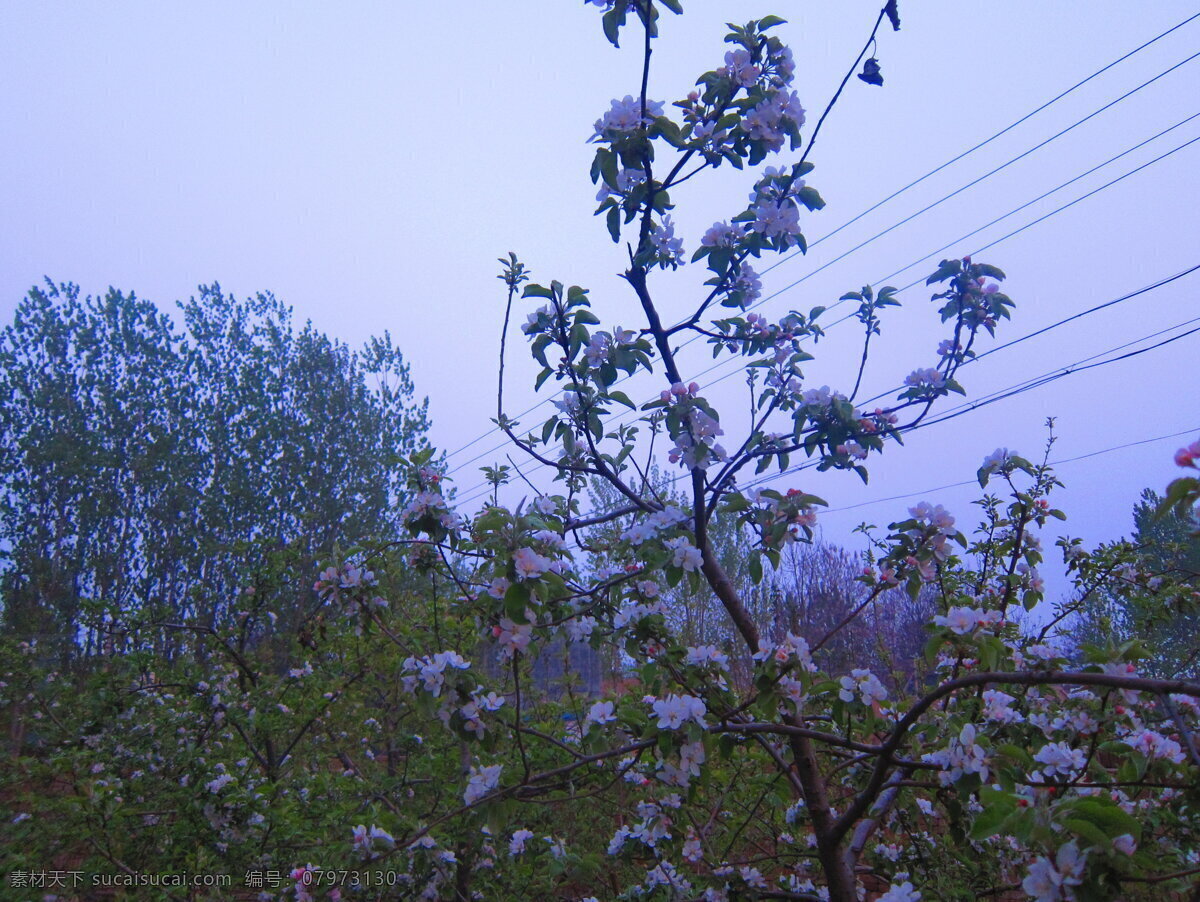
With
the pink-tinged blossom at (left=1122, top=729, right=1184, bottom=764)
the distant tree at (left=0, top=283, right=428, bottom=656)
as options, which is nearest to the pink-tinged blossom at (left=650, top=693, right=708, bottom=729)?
the pink-tinged blossom at (left=1122, top=729, right=1184, bottom=764)

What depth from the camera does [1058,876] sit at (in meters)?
0.81

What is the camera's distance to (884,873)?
2.02 m

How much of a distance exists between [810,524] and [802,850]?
4.29ft

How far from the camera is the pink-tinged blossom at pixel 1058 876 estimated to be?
0.80 m

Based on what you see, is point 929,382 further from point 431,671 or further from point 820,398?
point 431,671

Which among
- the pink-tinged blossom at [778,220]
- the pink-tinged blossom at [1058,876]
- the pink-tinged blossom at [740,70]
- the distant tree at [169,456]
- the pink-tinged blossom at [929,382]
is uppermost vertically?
the distant tree at [169,456]

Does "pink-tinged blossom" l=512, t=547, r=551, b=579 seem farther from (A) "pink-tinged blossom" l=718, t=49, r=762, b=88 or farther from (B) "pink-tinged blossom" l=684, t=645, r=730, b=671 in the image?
(A) "pink-tinged blossom" l=718, t=49, r=762, b=88

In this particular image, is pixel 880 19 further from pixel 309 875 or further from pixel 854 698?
pixel 309 875

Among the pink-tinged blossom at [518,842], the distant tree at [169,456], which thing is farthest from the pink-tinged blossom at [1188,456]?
the distant tree at [169,456]

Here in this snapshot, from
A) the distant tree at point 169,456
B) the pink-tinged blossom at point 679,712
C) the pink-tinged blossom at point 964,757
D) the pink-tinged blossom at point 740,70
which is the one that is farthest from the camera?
the distant tree at point 169,456

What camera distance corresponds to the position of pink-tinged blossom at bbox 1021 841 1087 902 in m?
0.80

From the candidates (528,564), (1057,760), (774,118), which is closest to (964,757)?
(1057,760)

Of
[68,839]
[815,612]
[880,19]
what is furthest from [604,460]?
[815,612]

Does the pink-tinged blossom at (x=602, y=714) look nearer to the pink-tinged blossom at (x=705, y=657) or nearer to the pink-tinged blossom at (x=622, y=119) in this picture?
the pink-tinged blossom at (x=705, y=657)
